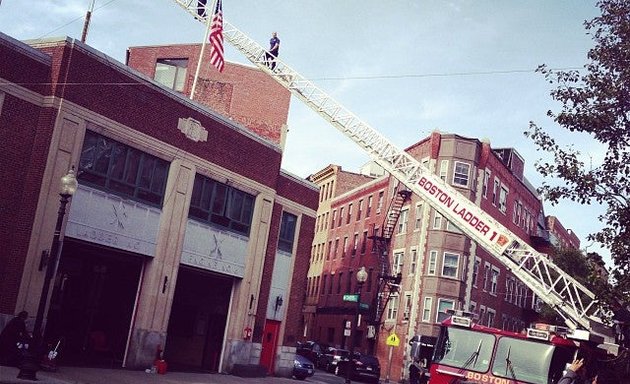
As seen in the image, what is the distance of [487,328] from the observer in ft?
42.5

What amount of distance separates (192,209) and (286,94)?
A: 1259 cm

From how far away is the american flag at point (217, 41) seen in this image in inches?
911

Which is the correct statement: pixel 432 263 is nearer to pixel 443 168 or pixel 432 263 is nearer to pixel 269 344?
pixel 443 168

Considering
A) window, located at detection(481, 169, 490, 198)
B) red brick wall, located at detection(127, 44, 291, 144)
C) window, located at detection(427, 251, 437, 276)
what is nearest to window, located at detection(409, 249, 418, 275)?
window, located at detection(427, 251, 437, 276)

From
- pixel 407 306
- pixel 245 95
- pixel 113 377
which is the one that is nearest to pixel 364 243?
pixel 407 306

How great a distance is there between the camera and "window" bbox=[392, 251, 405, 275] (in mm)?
45656

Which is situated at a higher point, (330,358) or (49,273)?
(49,273)

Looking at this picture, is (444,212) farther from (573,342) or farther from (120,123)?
(120,123)

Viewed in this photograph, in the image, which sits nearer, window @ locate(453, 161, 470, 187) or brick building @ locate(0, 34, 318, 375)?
brick building @ locate(0, 34, 318, 375)

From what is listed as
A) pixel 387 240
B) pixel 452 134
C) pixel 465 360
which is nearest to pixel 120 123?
pixel 465 360

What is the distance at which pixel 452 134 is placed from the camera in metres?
43.2

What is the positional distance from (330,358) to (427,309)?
7.18 meters

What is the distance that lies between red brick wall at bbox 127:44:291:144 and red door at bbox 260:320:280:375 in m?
10.4

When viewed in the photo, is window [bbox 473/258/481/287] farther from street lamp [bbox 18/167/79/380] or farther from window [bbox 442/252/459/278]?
street lamp [bbox 18/167/79/380]
